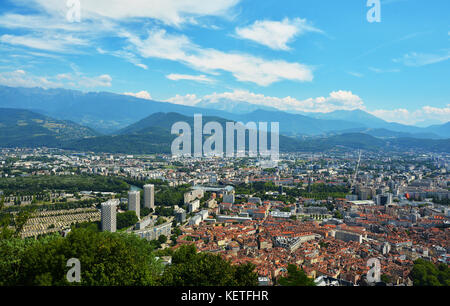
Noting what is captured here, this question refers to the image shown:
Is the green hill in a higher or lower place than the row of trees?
higher

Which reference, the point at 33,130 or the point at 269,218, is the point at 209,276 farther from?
the point at 33,130

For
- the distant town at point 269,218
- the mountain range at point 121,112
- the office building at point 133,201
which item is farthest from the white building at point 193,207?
the mountain range at point 121,112

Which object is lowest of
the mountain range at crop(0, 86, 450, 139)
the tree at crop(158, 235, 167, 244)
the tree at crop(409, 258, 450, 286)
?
the tree at crop(158, 235, 167, 244)

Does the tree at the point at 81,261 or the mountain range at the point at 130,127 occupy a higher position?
the mountain range at the point at 130,127

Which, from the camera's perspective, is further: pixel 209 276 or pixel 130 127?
pixel 130 127

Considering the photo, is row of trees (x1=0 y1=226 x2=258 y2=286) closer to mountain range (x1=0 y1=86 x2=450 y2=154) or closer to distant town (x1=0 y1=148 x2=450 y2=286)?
distant town (x1=0 y1=148 x2=450 y2=286)

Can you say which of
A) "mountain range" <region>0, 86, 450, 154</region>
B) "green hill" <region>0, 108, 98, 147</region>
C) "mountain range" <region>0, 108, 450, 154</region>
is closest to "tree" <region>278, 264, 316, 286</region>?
"mountain range" <region>0, 108, 450, 154</region>

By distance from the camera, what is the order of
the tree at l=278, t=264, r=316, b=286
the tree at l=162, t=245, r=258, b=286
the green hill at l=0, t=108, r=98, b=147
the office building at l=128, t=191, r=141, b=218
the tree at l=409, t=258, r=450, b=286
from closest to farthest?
the tree at l=162, t=245, r=258, b=286
the tree at l=278, t=264, r=316, b=286
the tree at l=409, t=258, r=450, b=286
the office building at l=128, t=191, r=141, b=218
the green hill at l=0, t=108, r=98, b=147

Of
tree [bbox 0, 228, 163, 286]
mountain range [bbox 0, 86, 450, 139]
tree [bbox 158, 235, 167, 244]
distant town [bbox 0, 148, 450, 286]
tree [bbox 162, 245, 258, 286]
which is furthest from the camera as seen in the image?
mountain range [bbox 0, 86, 450, 139]

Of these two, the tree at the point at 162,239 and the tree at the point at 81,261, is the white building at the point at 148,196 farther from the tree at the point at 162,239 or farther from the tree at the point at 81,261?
the tree at the point at 81,261

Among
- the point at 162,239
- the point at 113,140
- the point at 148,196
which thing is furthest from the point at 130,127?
the point at 162,239
